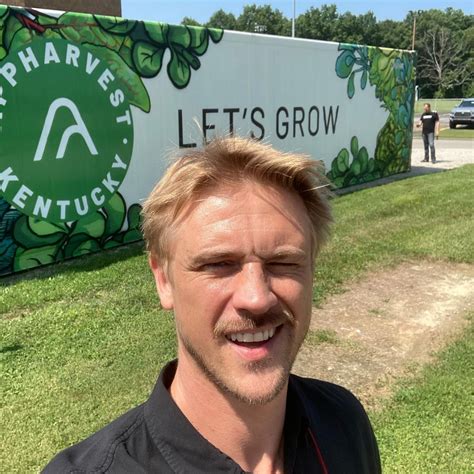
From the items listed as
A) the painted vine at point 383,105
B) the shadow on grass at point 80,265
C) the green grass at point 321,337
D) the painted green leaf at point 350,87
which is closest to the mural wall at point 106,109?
the shadow on grass at point 80,265

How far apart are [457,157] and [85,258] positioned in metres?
14.6

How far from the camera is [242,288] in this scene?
1261 millimetres

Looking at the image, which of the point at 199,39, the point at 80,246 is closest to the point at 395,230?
the point at 199,39

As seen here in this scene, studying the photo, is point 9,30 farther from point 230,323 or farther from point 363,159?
point 363,159

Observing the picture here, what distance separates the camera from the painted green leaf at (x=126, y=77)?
6.97 m

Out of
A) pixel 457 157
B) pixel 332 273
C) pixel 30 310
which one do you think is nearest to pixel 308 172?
pixel 30 310

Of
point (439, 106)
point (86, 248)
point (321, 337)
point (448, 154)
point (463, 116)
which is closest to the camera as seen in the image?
point (321, 337)

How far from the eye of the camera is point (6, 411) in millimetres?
3580

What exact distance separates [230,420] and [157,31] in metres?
7.25

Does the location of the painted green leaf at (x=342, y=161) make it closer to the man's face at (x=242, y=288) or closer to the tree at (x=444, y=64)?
the man's face at (x=242, y=288)

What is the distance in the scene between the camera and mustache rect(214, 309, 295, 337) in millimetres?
1249

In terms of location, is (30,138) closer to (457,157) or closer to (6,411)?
(6,411)

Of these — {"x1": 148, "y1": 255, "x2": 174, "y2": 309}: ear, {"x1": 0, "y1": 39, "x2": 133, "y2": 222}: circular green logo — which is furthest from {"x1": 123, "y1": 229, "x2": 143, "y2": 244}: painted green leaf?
{"x1": 148, "y1": 255, "x2": 174, "y2": 309}: ear

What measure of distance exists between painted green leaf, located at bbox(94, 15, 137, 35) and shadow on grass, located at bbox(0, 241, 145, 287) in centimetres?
292
